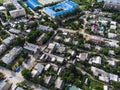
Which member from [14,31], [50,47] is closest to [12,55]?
[50,47]

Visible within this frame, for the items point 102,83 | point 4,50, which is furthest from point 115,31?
point 4,50

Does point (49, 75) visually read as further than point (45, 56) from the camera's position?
No

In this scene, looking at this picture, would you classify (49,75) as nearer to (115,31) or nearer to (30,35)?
(30,35)

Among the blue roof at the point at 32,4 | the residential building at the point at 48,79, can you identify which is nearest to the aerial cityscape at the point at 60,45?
the blue roof at the point at 32,4

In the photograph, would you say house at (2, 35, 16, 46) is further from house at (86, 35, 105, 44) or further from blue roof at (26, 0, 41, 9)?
house at (86, 35, 105, 44)

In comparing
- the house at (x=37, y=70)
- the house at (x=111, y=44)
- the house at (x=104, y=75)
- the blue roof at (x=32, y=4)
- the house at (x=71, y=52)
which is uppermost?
the blue roof at (x=32, y=4)

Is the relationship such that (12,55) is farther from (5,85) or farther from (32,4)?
(32,4)

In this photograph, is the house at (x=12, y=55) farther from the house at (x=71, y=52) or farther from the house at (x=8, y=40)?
the house at (x=71, y=52)

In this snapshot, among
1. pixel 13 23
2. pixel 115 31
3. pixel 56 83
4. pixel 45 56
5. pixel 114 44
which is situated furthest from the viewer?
pixel 13 23
